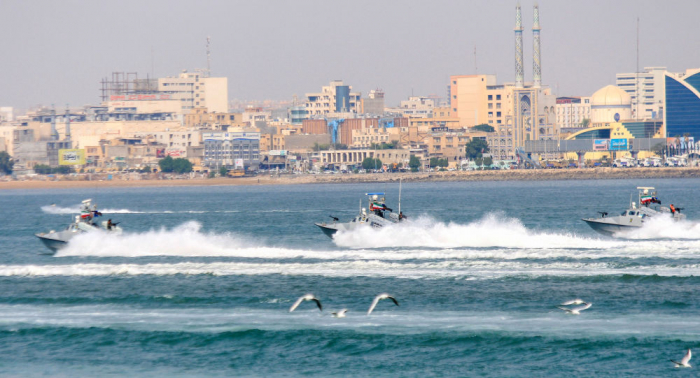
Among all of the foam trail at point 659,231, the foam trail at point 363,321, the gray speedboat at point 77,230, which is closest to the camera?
the foam trail at point 363,321

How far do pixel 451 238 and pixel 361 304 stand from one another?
1820 cm

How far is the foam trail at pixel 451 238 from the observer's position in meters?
46.8

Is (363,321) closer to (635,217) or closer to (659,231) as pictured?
(635,217)

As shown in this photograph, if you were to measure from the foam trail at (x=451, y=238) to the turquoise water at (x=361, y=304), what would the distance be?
0.10 meters

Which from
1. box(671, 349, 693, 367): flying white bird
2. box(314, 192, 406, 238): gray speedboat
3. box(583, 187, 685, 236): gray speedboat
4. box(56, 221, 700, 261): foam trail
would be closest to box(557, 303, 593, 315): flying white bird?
box(671, 349, 693, 367): flying white bird

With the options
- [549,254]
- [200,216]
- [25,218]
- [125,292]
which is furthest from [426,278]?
[25,218]

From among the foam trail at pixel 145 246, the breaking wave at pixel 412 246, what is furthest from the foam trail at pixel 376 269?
the foam trail at pixel 145 246

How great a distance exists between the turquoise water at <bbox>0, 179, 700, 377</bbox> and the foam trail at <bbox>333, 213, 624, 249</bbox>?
10 cm

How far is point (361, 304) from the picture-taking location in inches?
1243

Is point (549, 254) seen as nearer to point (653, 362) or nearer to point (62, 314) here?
point (653, 362)

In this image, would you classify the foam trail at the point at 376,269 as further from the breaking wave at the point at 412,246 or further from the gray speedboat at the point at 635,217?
the gray speedboat at the point at 635,217

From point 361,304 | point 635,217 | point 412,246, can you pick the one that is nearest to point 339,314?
point 361,304

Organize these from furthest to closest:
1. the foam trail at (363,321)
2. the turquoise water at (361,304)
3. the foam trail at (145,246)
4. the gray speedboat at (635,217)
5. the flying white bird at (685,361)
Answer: the gray speedboat at (635,217)
the foam trail at (145,246)
the foam trail at (363,321)
the turquoise water at (361,304)
the flying white bird at (685,361)

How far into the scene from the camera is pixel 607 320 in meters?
28.3
